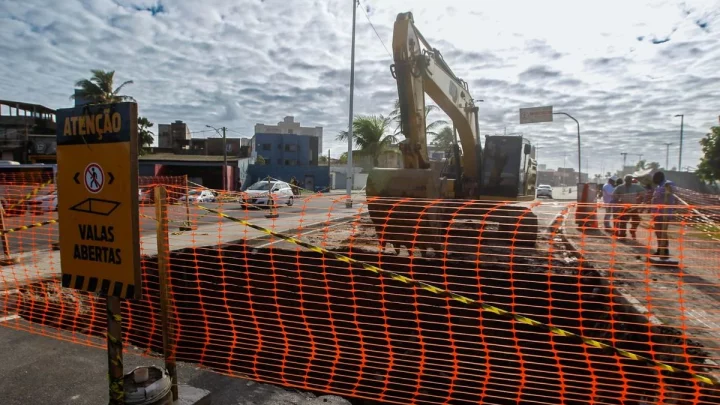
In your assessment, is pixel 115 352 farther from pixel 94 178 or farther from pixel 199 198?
pixel 199 198

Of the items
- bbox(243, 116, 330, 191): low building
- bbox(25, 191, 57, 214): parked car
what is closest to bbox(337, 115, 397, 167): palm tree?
bbox(243, 116, 330, 191): low building

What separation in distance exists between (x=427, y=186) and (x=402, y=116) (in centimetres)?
132

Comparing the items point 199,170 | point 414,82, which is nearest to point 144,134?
point 199,170

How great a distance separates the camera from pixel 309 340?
13.7 ft

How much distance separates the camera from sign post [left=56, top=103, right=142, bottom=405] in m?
2.15

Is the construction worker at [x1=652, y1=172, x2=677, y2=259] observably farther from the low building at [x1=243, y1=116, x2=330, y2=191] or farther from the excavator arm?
the low building at [x1=243, y1=116, x2=330, y2=191]

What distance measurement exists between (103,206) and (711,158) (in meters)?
38.4

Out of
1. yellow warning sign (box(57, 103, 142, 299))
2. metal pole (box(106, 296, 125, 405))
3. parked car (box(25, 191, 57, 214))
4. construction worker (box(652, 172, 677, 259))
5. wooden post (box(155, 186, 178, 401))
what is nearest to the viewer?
yellow warning sign (box(57, 103, 142, 299))

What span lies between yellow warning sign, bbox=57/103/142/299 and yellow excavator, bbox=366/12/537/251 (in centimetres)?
259

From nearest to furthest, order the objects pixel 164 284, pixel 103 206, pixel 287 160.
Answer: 1. pixel 103 206
2. pixel 164 284
3. pixel 287 160

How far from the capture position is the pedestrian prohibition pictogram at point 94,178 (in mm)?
2225

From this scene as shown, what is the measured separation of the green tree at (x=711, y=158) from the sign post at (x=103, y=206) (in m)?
37.7

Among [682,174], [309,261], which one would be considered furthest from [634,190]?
[682,174]

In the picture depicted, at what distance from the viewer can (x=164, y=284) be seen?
3043mm
